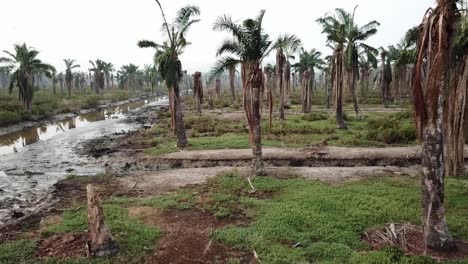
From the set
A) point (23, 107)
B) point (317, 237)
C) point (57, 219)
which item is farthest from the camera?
point (23, 107)

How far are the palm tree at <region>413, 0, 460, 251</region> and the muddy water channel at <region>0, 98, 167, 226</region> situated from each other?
12.7 m

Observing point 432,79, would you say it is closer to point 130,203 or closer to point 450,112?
point 450,112

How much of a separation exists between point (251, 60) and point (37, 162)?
49.6 feet

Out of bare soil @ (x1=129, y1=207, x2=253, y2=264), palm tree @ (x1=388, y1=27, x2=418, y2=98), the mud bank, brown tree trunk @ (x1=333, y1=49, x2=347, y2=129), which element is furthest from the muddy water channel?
brown tree trunk @ (x1=333, y1=49, x2=347, y2=129)

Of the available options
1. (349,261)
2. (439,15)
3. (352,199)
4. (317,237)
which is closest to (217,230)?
(317,237)

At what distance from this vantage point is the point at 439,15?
863 centimetres

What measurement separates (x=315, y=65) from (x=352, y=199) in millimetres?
36632

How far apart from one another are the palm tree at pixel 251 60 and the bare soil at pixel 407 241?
7.05 m

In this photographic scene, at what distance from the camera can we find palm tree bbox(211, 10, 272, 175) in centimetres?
1593

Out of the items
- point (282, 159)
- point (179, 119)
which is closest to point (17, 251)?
point (282, 159)

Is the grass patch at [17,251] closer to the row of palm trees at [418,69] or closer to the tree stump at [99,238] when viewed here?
the tree stump at [99,238]

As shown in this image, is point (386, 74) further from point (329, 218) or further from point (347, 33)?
point (329, 218)

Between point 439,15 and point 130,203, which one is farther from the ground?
point 439,15

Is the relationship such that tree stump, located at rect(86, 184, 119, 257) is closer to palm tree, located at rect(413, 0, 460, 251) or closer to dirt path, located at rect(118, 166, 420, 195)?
dirt path, located at rect(118, 166, 420, 195)
